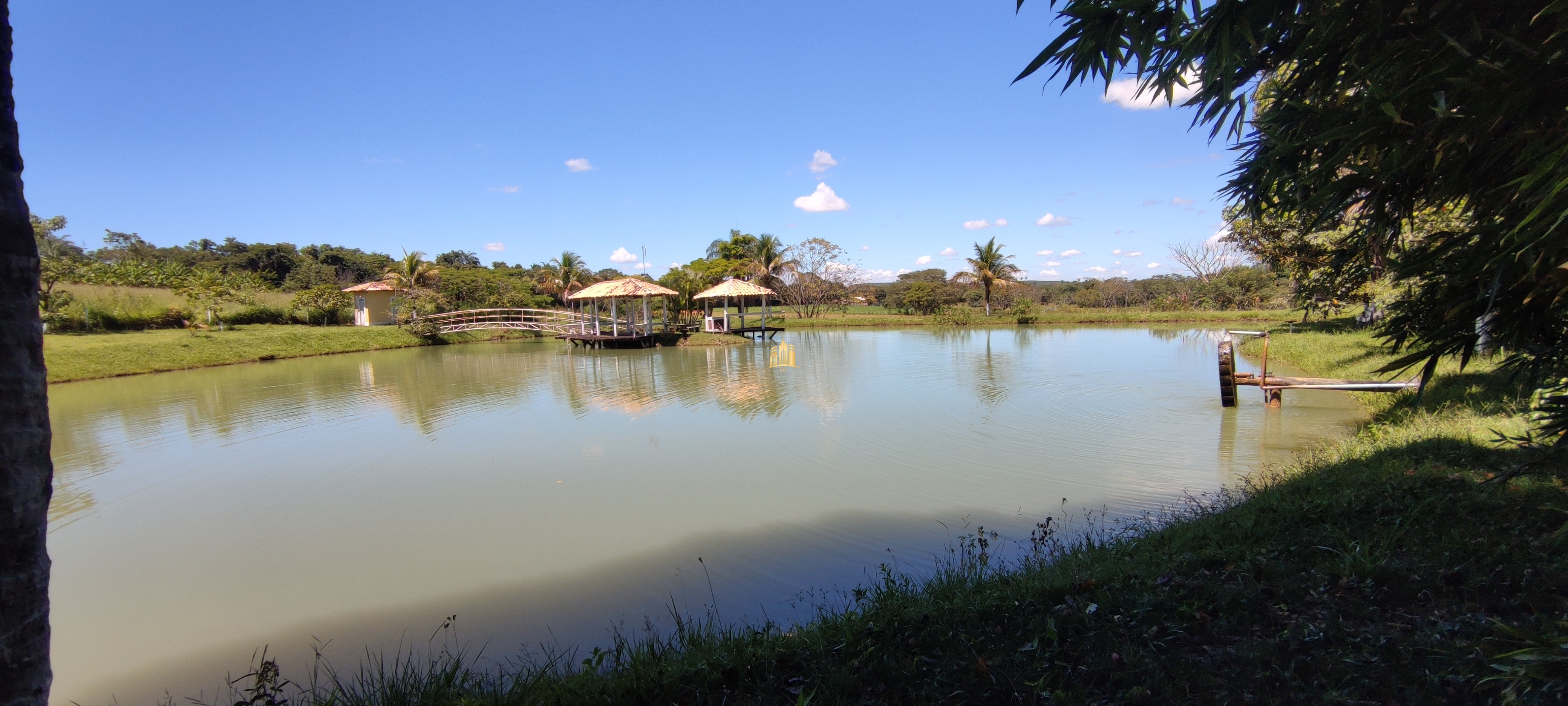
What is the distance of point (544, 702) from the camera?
8.04 feet

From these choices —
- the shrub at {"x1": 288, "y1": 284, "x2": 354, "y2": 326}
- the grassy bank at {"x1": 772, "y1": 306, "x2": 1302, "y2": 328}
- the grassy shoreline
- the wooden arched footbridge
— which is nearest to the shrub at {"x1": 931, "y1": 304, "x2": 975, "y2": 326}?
the grassy bank at {"x1": 772, "y1": 306, "x2": 1302, "y2": 328}

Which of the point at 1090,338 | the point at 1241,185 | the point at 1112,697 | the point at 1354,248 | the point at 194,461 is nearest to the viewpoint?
the point at 1112,697

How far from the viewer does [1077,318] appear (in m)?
34.8

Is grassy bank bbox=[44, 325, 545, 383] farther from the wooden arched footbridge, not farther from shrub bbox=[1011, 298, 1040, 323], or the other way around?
shrub bbox=[1011, 298, 1040, 323]

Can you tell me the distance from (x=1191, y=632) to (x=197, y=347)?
24.9 meters

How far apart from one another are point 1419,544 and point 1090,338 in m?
22.5

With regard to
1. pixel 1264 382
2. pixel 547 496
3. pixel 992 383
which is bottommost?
pixel 547 496

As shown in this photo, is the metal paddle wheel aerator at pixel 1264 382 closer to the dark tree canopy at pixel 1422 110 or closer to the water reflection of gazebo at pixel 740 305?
the dark tree canopy at pixel 1422 110

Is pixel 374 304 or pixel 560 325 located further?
pixel 374 304

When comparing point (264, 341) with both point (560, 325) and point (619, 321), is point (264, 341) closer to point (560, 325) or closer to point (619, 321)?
point (560, 325)

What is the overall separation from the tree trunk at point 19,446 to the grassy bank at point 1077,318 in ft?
101

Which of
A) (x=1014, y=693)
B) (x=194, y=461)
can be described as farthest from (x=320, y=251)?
(x=1014, y=693)

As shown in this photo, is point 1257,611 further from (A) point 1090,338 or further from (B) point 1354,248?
(A) point 1090,338

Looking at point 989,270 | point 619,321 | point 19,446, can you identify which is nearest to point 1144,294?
point 989,270
